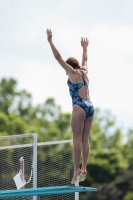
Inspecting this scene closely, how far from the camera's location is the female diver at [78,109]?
1213cm

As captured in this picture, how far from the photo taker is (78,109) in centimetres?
1216

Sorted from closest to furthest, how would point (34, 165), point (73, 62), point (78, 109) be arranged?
point (78, 109)
point (73, 62)
point (34, 165)

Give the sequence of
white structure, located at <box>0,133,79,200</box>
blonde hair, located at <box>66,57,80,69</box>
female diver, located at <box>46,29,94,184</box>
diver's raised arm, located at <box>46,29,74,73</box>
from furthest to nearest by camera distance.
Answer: white structure, located at <box>0,133,79,200</box> → blonde hair, located at <box>66,57,80,69</box> → female diver, located at <box>46,29,94,184</box> → diver's raised arm, located at <box>46,29,74,73</box>

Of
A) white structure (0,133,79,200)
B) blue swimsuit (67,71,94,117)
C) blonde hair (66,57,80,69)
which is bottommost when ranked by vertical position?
white structure (0,133,79,200)

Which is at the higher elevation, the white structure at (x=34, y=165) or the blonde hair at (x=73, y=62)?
the blonde hair at (x=73, y=62)

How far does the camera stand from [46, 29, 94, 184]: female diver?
1213cm

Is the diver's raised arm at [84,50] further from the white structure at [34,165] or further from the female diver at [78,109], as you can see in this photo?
the white structure at [34,165]

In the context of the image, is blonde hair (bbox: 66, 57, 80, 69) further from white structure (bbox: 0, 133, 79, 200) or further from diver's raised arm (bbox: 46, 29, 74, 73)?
white structure (bbox: 0, 133, 79, 200)

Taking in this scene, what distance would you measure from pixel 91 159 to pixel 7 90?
1173 centimetres

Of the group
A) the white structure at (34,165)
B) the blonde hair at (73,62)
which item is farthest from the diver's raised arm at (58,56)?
the white structure at (34,165)

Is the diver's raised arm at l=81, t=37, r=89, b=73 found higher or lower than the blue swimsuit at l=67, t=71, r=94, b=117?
higher

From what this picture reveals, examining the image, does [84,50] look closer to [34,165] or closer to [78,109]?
[78,109]

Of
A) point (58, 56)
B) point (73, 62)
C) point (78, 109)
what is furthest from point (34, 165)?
point (58, 56)

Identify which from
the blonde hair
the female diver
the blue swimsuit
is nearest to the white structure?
the female diver
